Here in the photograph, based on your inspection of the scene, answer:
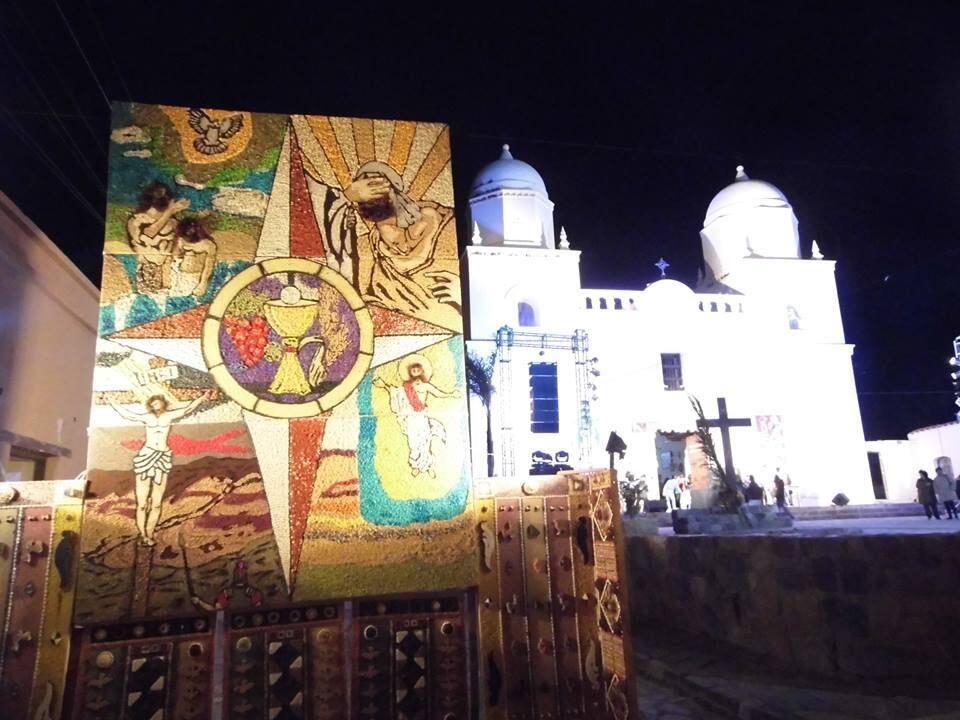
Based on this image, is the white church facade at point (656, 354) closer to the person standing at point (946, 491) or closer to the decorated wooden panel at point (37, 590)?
the person standing at point (946, 491)

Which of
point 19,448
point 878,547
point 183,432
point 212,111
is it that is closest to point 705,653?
point 878,547

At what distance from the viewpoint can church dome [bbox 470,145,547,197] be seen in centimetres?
2264

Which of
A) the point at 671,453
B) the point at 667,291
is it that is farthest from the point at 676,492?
the point at 667,291

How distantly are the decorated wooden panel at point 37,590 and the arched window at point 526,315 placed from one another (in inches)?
717

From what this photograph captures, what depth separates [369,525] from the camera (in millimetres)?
3971

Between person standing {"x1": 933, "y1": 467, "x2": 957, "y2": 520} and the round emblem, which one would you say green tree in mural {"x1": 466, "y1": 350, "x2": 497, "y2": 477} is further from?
the round emblem

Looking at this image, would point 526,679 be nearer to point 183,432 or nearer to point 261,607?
point 261,607

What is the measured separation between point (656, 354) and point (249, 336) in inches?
762

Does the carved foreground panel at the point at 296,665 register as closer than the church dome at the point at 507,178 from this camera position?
Yes

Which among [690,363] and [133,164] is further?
[690,363]

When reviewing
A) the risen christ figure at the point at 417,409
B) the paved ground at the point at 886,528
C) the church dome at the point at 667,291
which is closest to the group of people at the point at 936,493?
the paved ground at the point at 886,528

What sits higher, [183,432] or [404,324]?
[404,324]

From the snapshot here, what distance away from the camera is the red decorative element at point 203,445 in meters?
3.81

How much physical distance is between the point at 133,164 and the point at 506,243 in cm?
1833
